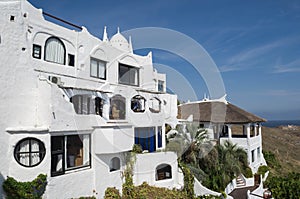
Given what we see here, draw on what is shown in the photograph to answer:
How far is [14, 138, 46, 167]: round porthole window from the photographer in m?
14.0

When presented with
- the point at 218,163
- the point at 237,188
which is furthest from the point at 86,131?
the point at 237,188

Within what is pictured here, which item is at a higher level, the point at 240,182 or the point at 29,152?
the point at 29,152

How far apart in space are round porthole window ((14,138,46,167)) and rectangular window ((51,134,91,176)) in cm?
89

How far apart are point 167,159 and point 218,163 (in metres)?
6.76

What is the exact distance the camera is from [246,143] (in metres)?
30.3

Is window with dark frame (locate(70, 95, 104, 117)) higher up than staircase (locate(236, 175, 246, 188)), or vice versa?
window with dark frame (locate(70, 95, 104, 117))

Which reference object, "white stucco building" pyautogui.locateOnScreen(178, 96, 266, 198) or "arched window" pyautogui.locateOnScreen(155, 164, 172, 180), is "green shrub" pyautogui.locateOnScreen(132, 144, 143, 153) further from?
"white stucco building" pyautogui.locateOnScreen(178, 96, 266, 198)

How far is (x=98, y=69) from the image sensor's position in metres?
22.6

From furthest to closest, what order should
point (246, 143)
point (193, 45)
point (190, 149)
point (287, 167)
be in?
point (287, 167)
point (246, 143)
point (190, 149)
point (193, 45)

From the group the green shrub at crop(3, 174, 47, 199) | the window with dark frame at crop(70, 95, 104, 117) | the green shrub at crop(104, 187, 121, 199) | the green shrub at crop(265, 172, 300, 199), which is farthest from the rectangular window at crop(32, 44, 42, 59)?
the green shrub at crop(265, 172, 300, 199)

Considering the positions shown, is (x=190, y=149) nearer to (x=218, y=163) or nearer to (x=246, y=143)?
(x=218, y=163)

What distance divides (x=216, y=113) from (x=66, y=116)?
2306 centimetres

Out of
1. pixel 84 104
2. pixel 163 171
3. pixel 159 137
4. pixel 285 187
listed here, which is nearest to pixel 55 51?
pixel 84 104

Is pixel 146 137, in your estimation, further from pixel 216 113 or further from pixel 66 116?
pixel 216 113
